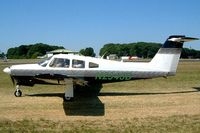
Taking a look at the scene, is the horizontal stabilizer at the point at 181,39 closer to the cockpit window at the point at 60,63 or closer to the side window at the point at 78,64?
the side window at the point at 78,64

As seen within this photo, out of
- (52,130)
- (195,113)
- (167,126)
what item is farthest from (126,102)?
(52,130)

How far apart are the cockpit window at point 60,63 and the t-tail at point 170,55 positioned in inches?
160

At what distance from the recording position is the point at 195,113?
37.4 ft

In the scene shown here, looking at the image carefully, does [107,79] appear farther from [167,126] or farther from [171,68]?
[167,126]

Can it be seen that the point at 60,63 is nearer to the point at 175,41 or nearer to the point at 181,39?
the point at 175,41

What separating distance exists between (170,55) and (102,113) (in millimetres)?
6307

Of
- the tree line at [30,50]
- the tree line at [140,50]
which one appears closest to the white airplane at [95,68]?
the tree line at [30,50]

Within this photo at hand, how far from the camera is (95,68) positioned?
15406 mm

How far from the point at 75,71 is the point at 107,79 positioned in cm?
157

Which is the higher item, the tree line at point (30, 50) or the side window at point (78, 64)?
the side window at point (78, 64)

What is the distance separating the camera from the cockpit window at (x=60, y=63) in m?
15.1

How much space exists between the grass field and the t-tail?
130 cm

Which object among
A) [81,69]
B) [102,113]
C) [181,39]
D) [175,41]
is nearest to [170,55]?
[175,41]

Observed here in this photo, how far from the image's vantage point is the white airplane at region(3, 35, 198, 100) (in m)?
15.0
